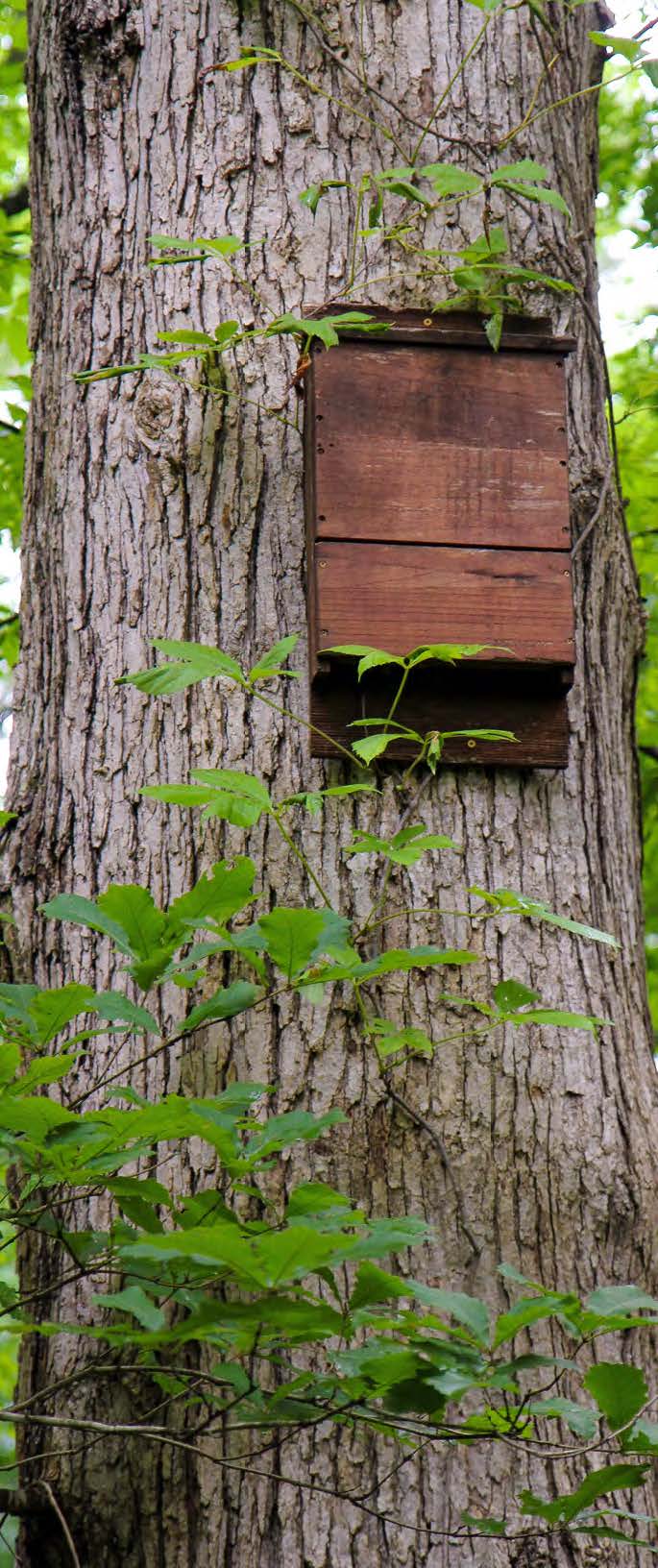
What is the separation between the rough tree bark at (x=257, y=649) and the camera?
174 centimetres

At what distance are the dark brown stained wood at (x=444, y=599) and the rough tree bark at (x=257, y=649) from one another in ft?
0.48

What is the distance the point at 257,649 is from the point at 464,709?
0.31 m

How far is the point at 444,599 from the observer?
75.9 inches

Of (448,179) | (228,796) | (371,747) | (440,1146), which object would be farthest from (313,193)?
(440,1146)

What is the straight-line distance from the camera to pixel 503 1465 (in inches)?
67.1

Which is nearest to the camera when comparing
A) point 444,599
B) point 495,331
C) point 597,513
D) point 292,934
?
point 292,934

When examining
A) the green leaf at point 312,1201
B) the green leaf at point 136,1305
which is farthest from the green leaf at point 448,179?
the green leaf at point 136,1305

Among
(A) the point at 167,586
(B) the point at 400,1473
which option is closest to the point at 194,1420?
(B) the point at 400,1473

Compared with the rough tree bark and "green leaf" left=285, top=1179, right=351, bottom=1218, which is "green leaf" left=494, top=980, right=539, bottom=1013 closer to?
the rough tree bark

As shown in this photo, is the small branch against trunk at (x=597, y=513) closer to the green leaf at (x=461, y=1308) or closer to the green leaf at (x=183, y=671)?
the green leaf at (x=183, y=671)

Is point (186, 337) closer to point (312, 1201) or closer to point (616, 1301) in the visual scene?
point (312, 1201)

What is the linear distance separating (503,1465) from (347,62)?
82.4 inches

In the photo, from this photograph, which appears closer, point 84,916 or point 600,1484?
point 600,1484

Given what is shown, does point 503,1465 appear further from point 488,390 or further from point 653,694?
point 653,694
